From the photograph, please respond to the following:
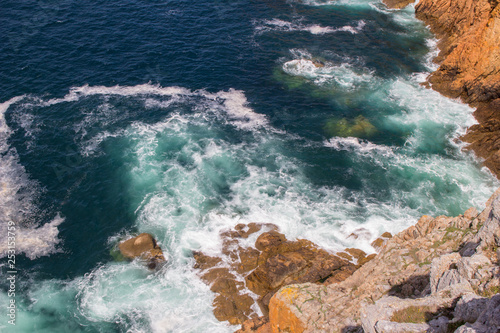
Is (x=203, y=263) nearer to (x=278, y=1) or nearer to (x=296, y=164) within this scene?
(x=296, y=164)

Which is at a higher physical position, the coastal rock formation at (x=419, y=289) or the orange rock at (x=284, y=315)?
the coastal rock formation at (x=419, y=289)

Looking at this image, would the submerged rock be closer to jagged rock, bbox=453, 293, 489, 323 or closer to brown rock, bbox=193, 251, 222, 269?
brown rock, bbox=193, 251, 222, 269

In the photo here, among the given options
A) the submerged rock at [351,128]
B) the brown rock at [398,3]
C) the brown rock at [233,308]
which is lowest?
the brown rock at [233,308]

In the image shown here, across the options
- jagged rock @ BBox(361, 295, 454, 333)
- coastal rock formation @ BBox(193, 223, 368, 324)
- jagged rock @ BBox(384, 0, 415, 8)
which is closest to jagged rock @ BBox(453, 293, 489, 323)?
jagged rock @ BBox(361, 295, 454, 333)

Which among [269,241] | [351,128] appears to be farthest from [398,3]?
[269,241]

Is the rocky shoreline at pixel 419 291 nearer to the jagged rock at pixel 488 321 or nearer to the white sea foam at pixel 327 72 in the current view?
the jagged rock at pixel 488 321

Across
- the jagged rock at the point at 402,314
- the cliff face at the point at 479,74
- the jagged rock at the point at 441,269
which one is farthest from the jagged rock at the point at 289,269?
the cliff face at the point at 479,74

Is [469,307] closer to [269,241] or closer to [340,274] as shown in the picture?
[340,274]
